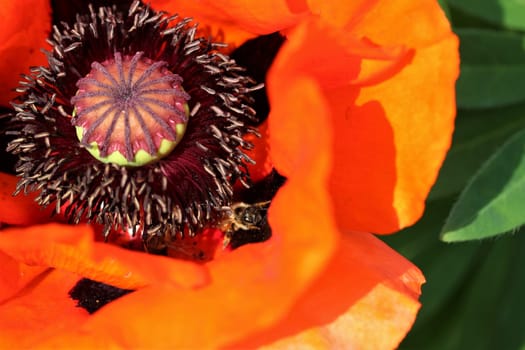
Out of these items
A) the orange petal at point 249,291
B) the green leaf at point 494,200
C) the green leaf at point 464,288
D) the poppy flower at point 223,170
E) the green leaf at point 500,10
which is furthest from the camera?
the green leaf at point 464,288

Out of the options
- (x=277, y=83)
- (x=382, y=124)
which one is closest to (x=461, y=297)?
(x=382, y=124)

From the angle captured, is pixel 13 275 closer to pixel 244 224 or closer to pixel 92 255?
pixel 92 255

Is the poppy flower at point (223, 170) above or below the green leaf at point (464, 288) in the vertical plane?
above

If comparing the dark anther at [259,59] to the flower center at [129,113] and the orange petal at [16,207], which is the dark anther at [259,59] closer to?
the flower center at [129,113]

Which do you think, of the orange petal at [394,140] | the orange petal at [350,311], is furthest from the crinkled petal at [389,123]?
the orange petal at [350,311]

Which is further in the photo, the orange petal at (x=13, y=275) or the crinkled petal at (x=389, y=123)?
the orange petal at (x=13, y=275)

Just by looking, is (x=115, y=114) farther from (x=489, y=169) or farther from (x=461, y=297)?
(x=461, y=297)

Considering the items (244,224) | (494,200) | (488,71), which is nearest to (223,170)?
(244,224)
